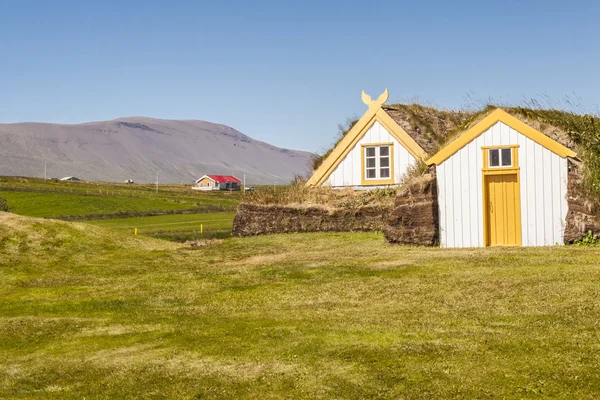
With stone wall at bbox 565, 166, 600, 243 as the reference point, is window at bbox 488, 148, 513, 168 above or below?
above

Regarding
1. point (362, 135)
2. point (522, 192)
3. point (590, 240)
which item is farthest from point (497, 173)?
point (362, 135)

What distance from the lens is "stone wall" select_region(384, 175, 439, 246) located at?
2727cm

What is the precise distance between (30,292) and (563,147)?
17.9m

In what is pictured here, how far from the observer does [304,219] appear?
121 feet

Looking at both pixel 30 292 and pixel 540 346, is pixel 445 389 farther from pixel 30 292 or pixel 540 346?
pixel 30 292

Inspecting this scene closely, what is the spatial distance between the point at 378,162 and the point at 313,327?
24605 mm

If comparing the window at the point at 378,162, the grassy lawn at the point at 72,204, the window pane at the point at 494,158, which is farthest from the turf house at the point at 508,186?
the grassy lawn at the point at 72,204

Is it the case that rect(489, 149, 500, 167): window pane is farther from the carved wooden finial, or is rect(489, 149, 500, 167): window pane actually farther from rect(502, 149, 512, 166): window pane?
the carved wooden finial

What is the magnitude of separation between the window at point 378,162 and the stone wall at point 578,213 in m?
13.0

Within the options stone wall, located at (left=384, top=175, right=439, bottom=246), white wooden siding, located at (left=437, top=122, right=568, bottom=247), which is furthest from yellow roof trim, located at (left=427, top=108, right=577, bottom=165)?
stone wall, located at (left=384, top=175, right=439, bottom=246)

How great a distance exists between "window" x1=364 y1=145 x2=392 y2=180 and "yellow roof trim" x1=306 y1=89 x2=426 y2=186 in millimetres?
885

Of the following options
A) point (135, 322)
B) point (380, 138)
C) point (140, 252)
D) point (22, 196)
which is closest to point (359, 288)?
point (135, 322)

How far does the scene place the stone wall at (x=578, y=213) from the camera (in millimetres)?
24844

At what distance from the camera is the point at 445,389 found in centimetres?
962
